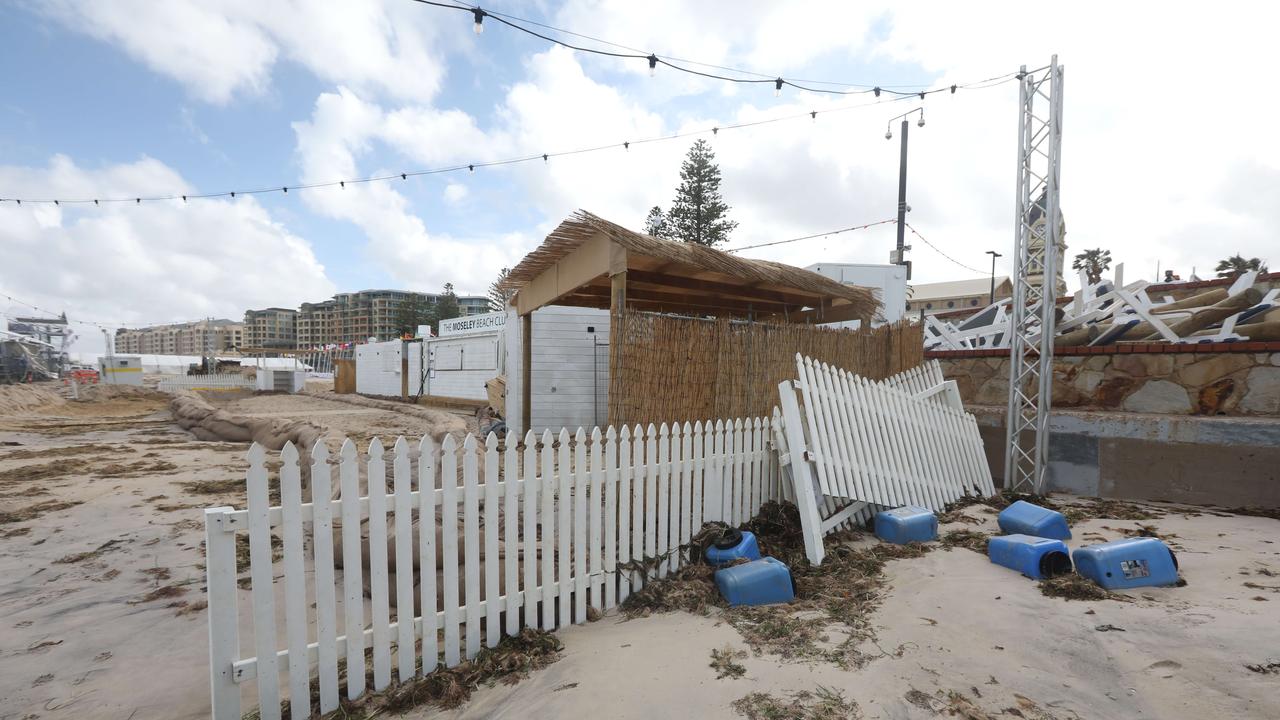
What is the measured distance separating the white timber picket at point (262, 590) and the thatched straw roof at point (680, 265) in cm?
324

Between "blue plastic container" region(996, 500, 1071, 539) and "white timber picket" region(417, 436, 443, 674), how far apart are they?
13.4 ft

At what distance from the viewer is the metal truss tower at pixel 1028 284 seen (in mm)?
5613

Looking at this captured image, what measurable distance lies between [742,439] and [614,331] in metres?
1.45

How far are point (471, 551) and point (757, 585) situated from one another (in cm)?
158

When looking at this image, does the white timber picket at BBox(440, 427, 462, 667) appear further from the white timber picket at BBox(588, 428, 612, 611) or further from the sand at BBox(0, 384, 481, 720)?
the sand at BBox(0, 384, 481, 720)

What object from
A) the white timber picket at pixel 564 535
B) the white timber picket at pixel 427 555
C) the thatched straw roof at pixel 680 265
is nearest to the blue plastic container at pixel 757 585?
the white timber picket at pixel 564 535

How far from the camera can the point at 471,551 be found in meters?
2.58

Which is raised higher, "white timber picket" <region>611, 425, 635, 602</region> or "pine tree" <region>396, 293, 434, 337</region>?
"pine tree" <region>396, 293, 434, 337</region>

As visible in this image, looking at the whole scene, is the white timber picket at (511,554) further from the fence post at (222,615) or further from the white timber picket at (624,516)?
the fence post at (222,615)

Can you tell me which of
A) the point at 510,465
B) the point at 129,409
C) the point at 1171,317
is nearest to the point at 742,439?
the point at 510,465

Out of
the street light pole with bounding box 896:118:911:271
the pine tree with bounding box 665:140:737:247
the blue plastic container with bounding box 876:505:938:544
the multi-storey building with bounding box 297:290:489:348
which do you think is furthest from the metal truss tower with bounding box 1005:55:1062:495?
the multi-storey building with bounding box 297:290:489:348

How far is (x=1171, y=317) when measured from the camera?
7.08m

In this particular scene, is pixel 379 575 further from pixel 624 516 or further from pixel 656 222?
pixel 656 222

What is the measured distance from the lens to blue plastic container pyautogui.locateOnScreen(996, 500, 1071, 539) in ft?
13.2
